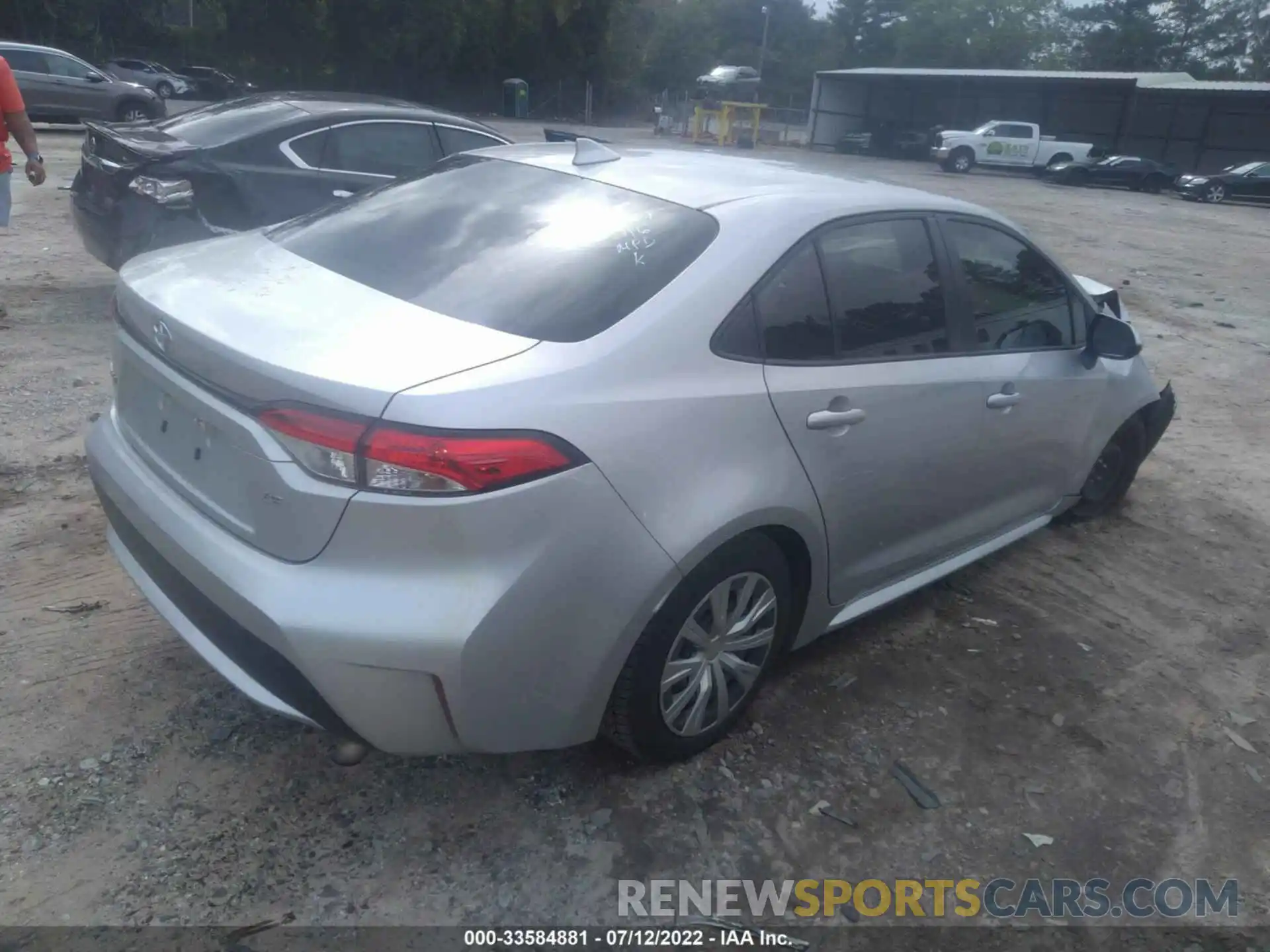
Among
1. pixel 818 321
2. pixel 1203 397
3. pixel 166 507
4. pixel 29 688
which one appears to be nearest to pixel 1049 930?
pixel 818 321

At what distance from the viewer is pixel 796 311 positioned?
3.01 meters

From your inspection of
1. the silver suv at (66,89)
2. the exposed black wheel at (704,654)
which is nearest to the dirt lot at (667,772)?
the exposed black wheel at (704,654)

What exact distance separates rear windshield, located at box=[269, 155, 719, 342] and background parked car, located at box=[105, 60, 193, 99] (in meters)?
34.2

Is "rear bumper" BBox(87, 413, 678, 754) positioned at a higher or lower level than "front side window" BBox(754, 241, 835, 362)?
lower

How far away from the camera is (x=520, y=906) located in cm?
254

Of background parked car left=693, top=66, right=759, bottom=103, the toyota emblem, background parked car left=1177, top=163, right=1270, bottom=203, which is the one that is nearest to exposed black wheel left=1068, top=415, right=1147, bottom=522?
the toyota emblem

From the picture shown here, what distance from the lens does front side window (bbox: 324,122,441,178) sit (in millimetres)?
7285

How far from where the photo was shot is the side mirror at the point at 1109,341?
13.4 feet

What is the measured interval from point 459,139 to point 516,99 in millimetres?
35885

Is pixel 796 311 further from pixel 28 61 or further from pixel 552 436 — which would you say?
pixel 28 61

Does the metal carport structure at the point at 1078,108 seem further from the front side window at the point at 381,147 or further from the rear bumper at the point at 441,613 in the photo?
the rear bumper at the point at 441,613

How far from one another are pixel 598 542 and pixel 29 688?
194 cm

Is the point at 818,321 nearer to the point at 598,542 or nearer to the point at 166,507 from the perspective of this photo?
the point at 598,542

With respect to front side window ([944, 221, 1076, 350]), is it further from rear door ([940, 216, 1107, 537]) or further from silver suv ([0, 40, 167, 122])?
silver suv ([0, 40, 167, 122])
